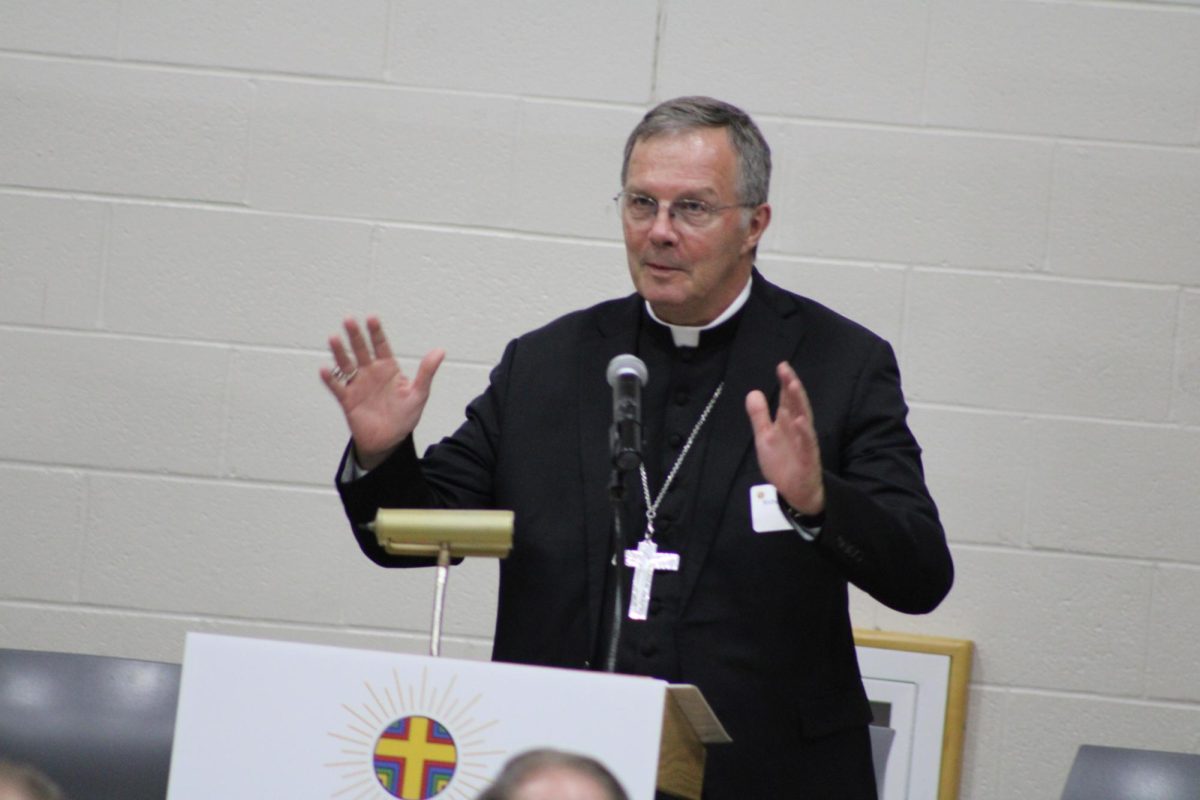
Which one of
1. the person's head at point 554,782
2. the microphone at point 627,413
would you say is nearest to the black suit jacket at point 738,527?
the microphone at point 627,413

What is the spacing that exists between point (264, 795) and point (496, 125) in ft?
7.25

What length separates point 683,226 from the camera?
2.65 m

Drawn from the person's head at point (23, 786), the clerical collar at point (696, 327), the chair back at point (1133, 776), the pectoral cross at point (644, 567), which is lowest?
the chair back at point (1133, 776)

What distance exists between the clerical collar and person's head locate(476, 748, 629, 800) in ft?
5.10

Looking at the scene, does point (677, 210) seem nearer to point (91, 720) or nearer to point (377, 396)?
point (377, 396)

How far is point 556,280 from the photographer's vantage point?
3.86m

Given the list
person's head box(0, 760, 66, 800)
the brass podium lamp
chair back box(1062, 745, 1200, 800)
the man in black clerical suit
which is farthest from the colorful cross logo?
chair back box(1062, 745, 1200, 800)

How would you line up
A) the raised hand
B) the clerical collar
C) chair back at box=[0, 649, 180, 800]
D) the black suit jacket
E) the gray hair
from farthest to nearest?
1. chair back at box=[0, 649, 180, 800]
2. the clerical collar
3. the gray hair
4. the black suit jacket
5. the raised hand

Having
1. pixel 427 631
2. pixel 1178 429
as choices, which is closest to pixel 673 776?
pixel 427 631

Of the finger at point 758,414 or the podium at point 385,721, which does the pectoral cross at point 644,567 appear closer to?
the finger at point 758,414

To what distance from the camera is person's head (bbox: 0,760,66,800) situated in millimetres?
1207

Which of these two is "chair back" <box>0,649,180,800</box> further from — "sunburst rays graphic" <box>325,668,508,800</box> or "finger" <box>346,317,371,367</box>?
"sunburst rays graphic" <box>325,668,508,800</box>

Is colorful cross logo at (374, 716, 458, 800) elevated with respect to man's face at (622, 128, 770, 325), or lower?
lower

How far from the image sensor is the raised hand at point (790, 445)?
2.23 m
